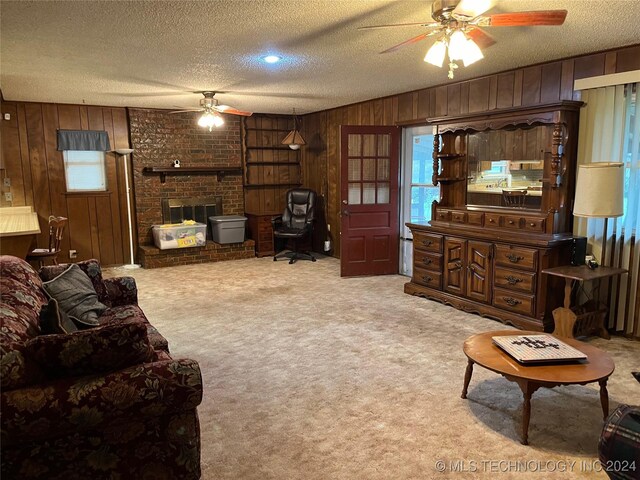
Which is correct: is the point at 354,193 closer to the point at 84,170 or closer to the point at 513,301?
the point at 513,301

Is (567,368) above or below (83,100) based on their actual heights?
below

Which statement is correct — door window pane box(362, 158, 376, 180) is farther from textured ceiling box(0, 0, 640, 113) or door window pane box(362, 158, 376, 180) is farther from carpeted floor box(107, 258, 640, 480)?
carpeted floor box(107, 258, 640, 480)

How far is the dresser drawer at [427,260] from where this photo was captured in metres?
4.82

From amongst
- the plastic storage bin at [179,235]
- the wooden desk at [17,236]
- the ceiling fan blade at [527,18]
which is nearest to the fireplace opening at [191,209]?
the plastic storage bin at [179,235]

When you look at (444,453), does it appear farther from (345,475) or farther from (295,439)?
(295,439)

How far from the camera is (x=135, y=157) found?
6.82 meters

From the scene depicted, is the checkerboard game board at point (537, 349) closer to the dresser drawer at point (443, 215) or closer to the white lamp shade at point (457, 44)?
the white lamp shade at point (457, 44)

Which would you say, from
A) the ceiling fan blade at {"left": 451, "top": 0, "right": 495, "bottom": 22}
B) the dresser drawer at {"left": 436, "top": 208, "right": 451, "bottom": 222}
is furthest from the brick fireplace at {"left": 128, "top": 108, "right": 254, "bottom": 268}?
the ceiling fan blade at {"left": 451, "top": 0, "right": 495, "bottom": 22}

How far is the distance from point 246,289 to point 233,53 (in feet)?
9.00

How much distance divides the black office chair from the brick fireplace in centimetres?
58

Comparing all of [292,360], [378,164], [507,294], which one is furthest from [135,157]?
[507,294]

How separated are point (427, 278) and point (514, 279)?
109 cm

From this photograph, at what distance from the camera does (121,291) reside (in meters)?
3.34

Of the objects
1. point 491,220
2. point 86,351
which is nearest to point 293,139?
point 491,220
